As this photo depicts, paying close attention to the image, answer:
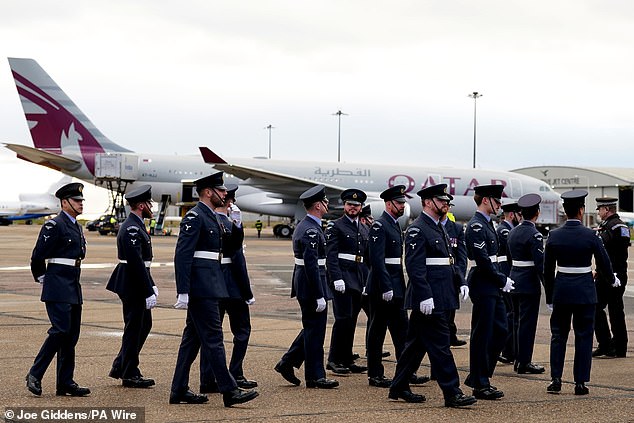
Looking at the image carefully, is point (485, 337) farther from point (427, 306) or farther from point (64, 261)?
point (64, 261)

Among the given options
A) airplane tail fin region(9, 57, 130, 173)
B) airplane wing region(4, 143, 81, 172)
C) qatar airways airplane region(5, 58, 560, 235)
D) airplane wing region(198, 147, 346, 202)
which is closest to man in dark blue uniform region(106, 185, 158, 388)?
airplane wing region(198, 147, 346, 202)

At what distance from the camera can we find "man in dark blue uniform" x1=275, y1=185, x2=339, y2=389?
8133 millimetres

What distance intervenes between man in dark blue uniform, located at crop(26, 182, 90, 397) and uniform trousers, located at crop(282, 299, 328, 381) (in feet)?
6.20

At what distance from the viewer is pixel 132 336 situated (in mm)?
7980

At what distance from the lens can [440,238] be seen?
770 centimetres

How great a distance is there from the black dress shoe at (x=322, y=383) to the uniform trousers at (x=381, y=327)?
1.44 ft

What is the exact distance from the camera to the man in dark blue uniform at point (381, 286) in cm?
830

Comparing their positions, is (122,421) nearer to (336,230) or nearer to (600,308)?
(336,230)

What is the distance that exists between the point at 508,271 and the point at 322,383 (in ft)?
9.35

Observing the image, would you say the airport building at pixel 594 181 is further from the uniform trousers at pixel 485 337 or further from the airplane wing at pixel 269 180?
the uniform trousers at pixel 485 337

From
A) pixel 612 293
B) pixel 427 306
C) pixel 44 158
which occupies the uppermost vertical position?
pixel 44 158

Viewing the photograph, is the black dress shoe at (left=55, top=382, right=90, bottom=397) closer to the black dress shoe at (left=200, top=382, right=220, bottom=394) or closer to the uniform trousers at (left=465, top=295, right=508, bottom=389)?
the black dress shoe at (left=200, top=382, right=220, bottom=394)

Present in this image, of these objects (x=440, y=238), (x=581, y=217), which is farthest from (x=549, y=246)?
(x=440, y=238)

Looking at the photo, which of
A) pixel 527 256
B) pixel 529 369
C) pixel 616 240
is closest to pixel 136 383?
pixel 529 369
